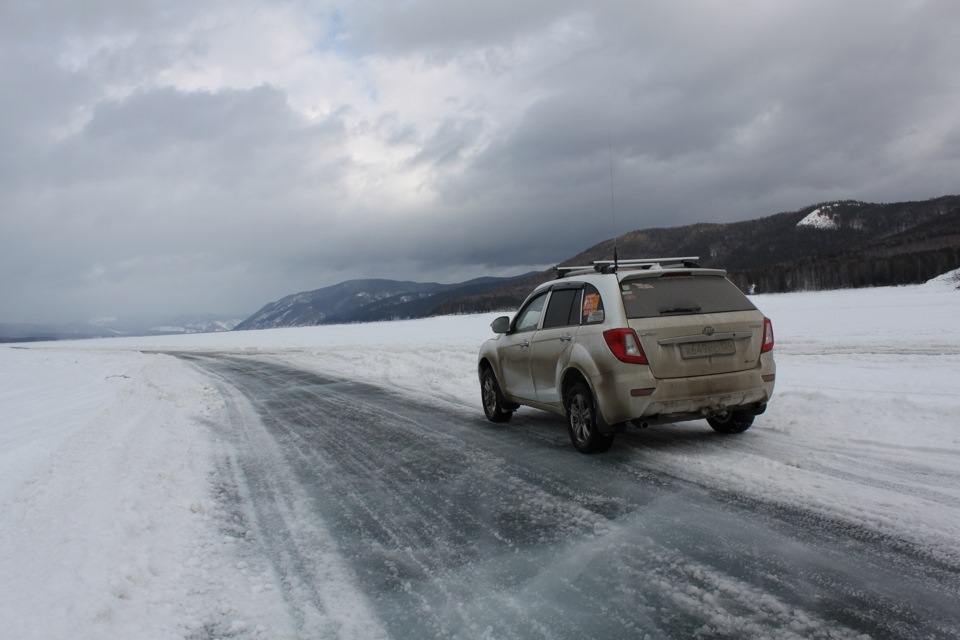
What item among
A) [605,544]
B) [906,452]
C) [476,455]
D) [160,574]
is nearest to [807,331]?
[906,452]

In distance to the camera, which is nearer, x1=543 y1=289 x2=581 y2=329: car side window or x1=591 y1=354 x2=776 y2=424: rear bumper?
x1=591 y1=354 x2=776 y2=424: rear bumper

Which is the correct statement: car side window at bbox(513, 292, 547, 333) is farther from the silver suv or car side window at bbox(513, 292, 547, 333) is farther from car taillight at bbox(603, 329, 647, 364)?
car taillight at bbox(603, 329, 647, 364)

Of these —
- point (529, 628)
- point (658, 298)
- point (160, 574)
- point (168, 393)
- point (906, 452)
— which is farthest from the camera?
point (168, 393)

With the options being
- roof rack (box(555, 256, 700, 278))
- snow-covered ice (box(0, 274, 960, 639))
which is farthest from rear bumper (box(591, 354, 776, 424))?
roof rack (box(555, 256, 700, 278))

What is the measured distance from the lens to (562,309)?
657 cm

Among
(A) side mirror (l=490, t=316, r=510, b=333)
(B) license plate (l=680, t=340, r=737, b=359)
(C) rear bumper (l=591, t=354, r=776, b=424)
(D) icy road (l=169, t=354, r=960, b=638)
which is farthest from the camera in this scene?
(A) side mirror (l=490, t=316, r=510, b=333)

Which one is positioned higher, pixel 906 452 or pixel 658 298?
pixel 658 298

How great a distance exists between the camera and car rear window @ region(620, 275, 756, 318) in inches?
219

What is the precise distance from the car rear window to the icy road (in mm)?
1383

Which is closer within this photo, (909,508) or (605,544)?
(605,544)

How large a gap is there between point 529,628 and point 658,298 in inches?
146

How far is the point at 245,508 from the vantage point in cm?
467

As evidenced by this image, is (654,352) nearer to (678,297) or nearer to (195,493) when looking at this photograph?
(678,297)

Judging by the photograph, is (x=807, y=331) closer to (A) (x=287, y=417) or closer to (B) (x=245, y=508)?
(A) (x=287, y=417)
